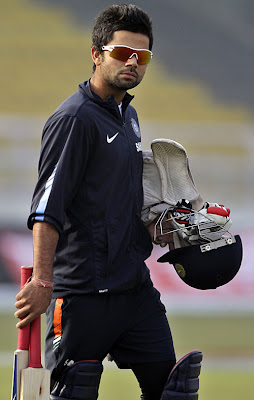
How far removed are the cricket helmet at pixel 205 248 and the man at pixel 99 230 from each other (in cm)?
12

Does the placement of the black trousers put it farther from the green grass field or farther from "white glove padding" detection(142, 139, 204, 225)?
the green grass field

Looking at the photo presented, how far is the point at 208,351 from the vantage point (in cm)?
581

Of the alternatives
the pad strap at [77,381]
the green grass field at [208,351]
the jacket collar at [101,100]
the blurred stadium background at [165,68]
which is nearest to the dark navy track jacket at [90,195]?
the jacket collar at [101,100]

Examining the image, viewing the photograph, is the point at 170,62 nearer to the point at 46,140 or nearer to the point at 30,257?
the point at 30,257

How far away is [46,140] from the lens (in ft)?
8.06

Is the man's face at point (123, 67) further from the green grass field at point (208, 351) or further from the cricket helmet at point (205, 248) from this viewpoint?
the green grass field at point (208, 351)

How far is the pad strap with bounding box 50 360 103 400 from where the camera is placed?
97.0 inches

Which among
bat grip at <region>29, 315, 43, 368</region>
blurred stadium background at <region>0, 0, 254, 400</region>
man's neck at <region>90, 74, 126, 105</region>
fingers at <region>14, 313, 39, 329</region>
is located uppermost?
blurred stadium background at <region>0, 0, 254, 400</region>

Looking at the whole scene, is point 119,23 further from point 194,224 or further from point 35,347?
point 35,347

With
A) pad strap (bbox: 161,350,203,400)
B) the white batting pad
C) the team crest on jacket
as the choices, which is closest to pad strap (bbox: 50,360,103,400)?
pad strap (bbox: 161,350,203,400)

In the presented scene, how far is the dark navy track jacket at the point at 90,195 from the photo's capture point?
241cm

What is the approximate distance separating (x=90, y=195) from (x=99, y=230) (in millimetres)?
107

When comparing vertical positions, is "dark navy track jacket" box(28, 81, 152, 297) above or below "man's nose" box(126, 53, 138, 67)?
below

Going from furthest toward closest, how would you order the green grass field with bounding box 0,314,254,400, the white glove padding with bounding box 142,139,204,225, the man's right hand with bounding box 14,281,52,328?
the green grass field with bounding box 0,314,254,400
the white glove padding with bounding box 142,139,204,225
the man's right hand with bounding box 14,281,52,328
